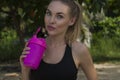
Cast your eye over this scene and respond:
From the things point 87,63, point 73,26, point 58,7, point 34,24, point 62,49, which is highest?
point 58,7

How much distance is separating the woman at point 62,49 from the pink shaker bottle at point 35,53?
0.14 ft

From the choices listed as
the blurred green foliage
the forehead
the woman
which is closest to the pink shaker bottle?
the woman

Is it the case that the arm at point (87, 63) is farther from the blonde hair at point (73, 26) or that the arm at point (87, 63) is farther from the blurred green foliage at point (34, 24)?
the blurred green foliage at point (34, 24)

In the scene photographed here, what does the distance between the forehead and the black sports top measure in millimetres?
292

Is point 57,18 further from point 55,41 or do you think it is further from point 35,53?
point 35,53

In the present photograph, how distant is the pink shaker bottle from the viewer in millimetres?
2443

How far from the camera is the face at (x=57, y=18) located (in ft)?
8.22

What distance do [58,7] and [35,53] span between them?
0.33m

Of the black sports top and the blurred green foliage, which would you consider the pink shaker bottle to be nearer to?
the black sports top

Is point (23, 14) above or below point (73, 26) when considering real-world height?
below

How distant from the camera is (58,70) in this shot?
8.22 ft

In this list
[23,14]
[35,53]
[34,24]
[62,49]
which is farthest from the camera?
[23,14]

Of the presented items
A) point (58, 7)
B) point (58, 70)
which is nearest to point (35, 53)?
point (58, 70)

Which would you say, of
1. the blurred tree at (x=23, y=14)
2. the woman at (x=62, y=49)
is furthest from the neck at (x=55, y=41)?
the blurred tree at (x=23, y=14)
